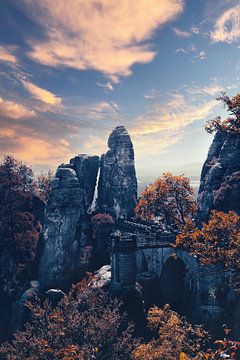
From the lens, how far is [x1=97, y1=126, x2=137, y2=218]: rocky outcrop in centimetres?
7362

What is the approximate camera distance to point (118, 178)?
247 feet

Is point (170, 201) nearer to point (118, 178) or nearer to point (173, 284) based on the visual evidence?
point (118, 178)

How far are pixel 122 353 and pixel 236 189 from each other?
31.6m

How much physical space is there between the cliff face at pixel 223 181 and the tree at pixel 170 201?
12.0ft

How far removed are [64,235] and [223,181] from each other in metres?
31.9

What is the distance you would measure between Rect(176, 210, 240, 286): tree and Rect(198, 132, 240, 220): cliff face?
10851mm

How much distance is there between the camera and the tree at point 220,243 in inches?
1289

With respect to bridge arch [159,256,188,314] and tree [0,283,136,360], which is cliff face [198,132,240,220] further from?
tree [0,283,136,360]

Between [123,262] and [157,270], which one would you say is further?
[157,270]

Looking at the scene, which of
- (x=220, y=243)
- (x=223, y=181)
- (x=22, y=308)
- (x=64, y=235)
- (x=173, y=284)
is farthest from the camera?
(x=64, y=235)

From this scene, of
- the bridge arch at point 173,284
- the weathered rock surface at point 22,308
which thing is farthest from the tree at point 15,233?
the bridge arch at point 173,284

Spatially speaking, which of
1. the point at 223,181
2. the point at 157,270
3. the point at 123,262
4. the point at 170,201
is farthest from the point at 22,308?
the point at 223,181

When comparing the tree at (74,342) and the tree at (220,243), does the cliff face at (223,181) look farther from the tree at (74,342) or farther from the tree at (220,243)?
the tree at (74,342)

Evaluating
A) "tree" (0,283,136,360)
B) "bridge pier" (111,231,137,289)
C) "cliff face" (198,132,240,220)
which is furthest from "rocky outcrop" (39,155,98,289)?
"cliff face" (198,132,240,220)
